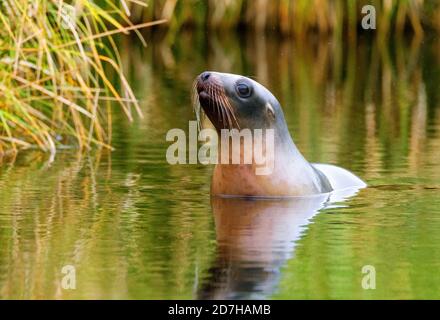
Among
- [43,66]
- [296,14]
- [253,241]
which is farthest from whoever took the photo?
[296,14]

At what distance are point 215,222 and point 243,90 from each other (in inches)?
46.8

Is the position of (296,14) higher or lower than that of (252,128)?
lower

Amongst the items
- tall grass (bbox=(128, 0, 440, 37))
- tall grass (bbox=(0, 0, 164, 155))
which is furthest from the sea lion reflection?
tall grass (bbox=(128, 0, 440, 37))

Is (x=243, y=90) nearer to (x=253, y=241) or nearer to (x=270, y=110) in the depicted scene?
(x=270, y=110)

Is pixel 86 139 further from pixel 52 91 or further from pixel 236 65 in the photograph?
pixel 236 65

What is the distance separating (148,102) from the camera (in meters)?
18.1

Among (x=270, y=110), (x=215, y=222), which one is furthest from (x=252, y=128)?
(x=215, y=222)

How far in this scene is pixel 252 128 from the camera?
36.3ft

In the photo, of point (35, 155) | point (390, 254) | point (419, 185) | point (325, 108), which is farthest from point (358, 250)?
point (325, 108)

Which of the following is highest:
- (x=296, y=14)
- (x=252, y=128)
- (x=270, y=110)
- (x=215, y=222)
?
(x=270, y=110)

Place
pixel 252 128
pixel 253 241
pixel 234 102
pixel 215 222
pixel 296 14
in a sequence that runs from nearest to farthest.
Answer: pixel 253 241 < pixel 215 222 < pixel 234 102 < pixel 252 128 < pixel 296 14

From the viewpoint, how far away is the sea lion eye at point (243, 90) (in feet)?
35.9

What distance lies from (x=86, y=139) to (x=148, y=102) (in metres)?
4.27

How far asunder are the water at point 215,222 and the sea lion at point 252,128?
14 centimetres
